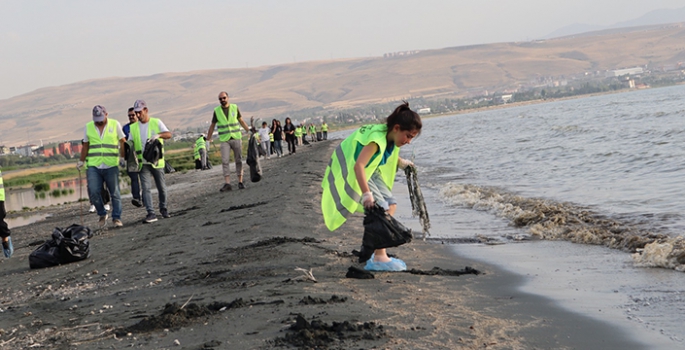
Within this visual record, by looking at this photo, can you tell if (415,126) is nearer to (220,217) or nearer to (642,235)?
(642,235)

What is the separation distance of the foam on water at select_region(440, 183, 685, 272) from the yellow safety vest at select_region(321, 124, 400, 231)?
8.97 feet

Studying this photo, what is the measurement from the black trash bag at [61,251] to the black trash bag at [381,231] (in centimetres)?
410

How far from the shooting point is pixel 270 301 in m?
5.29

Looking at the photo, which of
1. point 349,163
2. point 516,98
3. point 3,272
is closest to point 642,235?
point 349,163

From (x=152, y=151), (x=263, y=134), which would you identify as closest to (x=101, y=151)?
(x=152, y=151)

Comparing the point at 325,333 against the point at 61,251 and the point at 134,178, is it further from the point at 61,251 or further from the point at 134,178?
the point at 134,178

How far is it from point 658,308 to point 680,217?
4.94 meters

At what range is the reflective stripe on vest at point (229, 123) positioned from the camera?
14328 millimetres

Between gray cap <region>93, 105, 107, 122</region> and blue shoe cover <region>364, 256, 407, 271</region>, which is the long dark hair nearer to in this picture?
blue shoe cover <region>364, 256, 407, 271</region>

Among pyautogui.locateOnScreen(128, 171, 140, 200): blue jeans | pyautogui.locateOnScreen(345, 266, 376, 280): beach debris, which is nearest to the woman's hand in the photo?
pyautogui.locateOnScreen(345, 266, 376, 280): beach debris

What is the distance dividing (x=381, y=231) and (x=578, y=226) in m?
4.31

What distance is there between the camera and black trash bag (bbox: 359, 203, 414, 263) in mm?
6340

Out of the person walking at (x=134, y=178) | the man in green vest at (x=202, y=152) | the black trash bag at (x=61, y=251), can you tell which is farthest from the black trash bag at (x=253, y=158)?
the man in green vest at (x=202, y=152)

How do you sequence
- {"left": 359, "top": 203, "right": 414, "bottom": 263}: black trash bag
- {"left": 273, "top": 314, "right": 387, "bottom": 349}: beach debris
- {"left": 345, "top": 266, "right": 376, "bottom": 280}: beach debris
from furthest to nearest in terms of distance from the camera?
{"left": 359, "top": 203, "right": 414, "bottom": 263}: black trash bag, {"left": 345, "top": 266, "right": 376, "bottom": 280}: beach debris, {"left": 273, "top": 314, "right": 387, "bottom": 349}: beach debris
